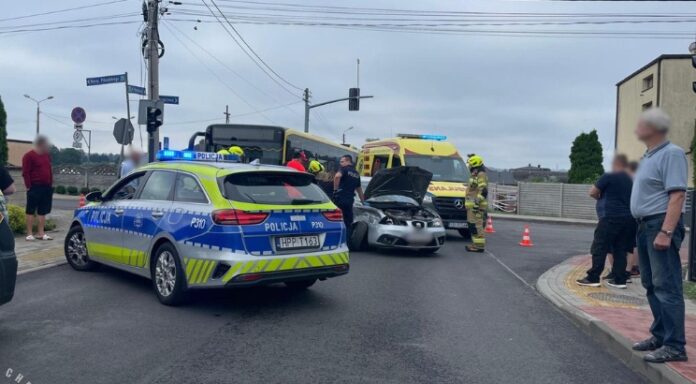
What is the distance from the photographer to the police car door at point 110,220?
7.59 metres

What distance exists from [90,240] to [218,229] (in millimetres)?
3045

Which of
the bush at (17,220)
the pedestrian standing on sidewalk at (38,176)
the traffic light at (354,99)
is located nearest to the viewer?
the pedestrian standing on sidewalk at (38,176)

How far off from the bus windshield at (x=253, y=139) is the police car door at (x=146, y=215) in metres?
9.39

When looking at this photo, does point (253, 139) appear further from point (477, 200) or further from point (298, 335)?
point (298, 335)

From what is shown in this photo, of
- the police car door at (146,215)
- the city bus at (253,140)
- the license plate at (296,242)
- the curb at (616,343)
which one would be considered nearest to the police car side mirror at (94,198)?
the police car door at (146,215)

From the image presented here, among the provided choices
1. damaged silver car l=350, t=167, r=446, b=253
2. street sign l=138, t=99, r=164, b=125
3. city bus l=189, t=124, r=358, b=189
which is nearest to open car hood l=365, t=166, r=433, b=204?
damaged silver car l=350, t=167, r=446, b=253

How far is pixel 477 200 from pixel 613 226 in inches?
158

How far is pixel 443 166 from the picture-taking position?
52.6ft

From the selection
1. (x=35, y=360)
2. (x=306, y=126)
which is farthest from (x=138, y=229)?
(x=306, y=126)

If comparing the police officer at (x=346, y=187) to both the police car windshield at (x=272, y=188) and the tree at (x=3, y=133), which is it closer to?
the police car windshield at (x=272, y=188)

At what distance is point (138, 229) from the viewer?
7.16 m

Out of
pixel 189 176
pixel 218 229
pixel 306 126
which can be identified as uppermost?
pixel 306 126

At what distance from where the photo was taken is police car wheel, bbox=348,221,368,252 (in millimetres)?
11656

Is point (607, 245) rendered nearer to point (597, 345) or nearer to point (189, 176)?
point (597, 345)
